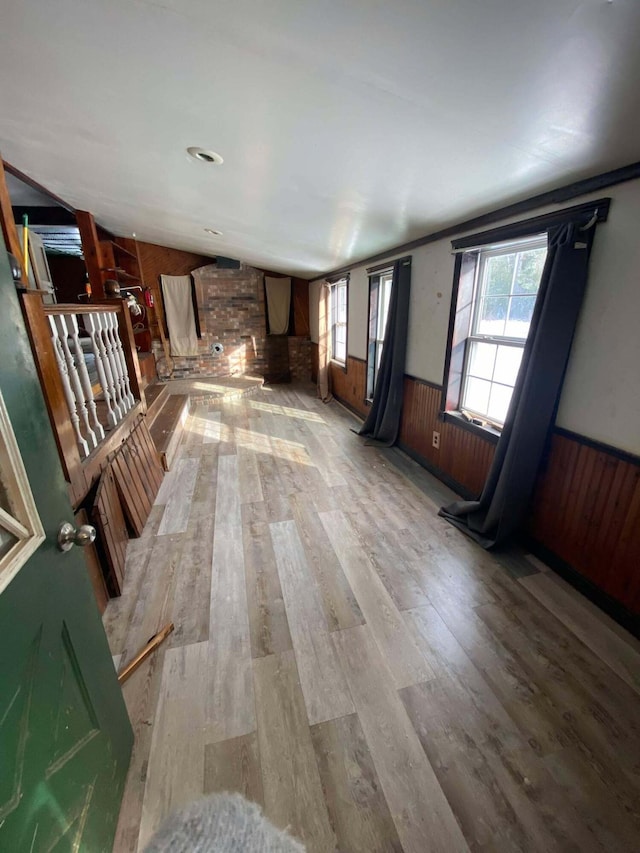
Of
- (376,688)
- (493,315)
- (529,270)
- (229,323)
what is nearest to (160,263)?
(229,323)

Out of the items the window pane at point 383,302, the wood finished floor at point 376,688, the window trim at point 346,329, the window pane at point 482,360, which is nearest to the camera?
the wood finished floor at point 376,688

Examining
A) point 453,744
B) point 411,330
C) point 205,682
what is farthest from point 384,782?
point 411,330

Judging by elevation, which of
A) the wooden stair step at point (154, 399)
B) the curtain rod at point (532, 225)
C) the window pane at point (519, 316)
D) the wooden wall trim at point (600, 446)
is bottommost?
the wooden stair step at point (154, 399)

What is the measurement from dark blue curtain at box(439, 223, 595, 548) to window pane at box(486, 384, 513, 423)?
0.41m

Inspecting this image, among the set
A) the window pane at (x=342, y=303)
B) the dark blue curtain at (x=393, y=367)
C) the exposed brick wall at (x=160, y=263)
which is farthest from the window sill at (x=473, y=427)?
the exposed brick wall at (x=160, y=263)

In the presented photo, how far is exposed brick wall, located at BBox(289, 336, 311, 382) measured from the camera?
728 centimetres

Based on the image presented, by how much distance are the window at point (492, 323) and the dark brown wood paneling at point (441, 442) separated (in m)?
0.20

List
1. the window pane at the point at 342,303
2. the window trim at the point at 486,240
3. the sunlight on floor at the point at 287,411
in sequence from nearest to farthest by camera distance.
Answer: the window trim at the point at 486,240 → the sunlight on floor at the point at 287,411 → the window pane at the point at 342,303

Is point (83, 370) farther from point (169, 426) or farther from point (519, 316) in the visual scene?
point (519, 316)

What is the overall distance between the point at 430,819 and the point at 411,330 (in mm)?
3298

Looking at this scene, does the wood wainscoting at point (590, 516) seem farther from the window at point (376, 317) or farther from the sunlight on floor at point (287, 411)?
the sunlight on floor at point (287, 411)

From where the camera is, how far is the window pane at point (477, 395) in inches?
105

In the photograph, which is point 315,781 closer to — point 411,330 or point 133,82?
point 133,82

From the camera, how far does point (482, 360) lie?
8.76 ft
